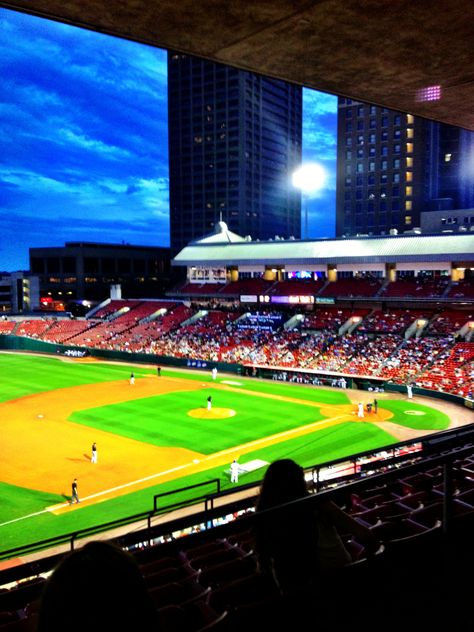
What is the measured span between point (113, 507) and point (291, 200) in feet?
482

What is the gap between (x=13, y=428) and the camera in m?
32.4

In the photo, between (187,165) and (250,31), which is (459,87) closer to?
(250,31)

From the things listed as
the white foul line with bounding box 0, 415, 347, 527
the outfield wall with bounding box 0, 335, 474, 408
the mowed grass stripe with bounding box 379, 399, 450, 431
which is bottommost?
the white foul line with bounding box 0, 415, 347, 527

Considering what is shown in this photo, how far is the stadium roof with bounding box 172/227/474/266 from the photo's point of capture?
51656mm

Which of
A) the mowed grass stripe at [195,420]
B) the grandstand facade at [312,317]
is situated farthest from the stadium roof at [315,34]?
the grandstand facade at [312,317]

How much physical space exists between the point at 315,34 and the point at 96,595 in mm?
5761

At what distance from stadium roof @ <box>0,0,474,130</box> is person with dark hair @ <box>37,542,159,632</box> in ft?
15.5

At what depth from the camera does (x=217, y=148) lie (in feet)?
448

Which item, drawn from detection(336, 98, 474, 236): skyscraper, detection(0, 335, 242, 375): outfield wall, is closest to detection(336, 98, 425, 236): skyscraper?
detection(336, 98, 474, 236): skyscraper

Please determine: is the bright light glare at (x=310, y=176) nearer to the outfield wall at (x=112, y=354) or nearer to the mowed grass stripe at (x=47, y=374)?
the outfield wall at (x=112, y=354)

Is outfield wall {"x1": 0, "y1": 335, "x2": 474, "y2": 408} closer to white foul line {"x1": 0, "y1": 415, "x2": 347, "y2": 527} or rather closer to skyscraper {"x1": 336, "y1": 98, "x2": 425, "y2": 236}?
white foul line {"x1": 0, "y1": 415, "x2": 347, "y2": 527}

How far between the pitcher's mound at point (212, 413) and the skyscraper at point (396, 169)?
6671 centimetres

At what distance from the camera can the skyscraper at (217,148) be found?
135 m

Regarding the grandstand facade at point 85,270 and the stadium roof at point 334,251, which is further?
the grandstand facade at point 85,270
